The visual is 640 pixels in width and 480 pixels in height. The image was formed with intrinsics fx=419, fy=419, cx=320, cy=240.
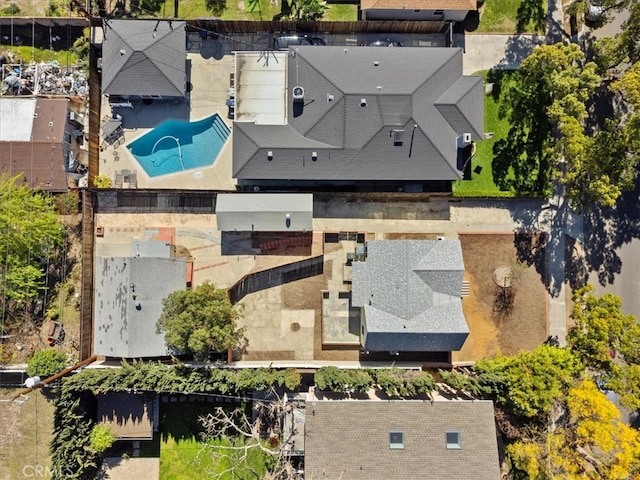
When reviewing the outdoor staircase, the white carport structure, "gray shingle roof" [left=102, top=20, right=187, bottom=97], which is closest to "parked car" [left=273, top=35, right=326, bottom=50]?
"gray shingle roof" [left=102, top=20, right=187, bottom=97]

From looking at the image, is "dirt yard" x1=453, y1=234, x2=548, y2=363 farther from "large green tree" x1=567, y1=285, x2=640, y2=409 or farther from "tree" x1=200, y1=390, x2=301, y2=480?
"tree" x1=200, y1=390, x2=301, y2=480

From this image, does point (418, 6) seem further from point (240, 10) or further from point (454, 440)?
point (454, 440)

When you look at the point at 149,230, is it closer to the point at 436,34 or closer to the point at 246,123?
the point at 246,123

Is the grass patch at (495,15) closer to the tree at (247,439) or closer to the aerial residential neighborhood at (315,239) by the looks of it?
the aerial residential neighborhood at (315,239)

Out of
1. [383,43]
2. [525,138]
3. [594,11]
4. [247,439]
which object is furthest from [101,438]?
[594,11]

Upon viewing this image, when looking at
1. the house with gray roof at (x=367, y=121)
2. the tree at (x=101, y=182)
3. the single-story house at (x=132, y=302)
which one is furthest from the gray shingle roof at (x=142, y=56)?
the single-story house at (x=132, y=302)

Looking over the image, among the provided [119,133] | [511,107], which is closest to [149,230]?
[119,133]
